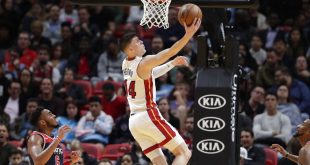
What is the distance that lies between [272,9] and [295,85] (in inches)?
127

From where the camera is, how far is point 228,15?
372 inches

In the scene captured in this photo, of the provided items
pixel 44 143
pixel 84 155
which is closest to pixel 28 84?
pixel 84 155

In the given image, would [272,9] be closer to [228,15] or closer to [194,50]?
[194,50]

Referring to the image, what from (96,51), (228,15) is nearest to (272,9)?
(96,51)

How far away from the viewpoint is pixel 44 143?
942cm

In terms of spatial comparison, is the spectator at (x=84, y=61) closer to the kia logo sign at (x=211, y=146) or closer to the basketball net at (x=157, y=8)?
the basketball net at (x=157, y=8)

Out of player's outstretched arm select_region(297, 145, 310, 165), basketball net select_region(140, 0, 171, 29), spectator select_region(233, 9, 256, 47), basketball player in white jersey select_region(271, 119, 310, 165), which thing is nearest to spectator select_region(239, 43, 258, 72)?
spectator select_region(233, 9, 256, 47)

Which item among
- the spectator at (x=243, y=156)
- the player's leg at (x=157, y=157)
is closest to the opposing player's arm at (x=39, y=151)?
the player's leg at (x=157, y=157)

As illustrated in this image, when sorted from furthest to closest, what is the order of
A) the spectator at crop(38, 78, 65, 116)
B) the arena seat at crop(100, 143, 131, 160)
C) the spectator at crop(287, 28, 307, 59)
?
the spectator at crop(287, 28, 307, 59)
the spectator at crop(38, 78, 65, 116)
the arena seat at crop(100, 143, 131, 160)

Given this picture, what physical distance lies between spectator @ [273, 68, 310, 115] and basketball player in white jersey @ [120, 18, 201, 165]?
5954 millimetres

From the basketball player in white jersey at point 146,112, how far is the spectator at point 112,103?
597 cm

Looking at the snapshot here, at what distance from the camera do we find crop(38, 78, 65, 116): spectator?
1472 centimetres

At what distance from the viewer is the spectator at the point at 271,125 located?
13.4m

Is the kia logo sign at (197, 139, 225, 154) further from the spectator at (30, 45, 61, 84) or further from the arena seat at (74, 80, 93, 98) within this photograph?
the spectator at (30, 45, 61, 84)
